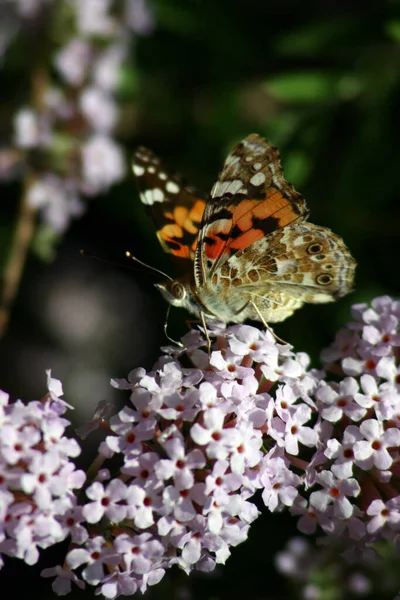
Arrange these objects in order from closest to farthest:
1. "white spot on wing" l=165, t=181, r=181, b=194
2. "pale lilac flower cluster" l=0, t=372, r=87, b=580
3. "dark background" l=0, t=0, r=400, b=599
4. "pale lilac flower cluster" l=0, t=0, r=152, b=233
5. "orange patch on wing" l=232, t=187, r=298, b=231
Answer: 1. "pale lilac flower cluster" l=0, t=372, r=87, b=580
2. "orange patch on wing" l=232, t=187, r=298, b=231
3. "white spot on wing" l=165, t=181, r=181, b=194
4. "dark background" l=0, t=0, r=400, b=599
5. "pale lilac flower cluster" l=0, t=0, r=152, b=233

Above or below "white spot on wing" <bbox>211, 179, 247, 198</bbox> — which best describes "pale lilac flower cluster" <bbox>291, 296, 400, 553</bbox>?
below

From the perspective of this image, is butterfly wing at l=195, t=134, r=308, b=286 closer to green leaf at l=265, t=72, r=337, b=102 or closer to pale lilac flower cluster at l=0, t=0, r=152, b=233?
green leaf at l=265, t=72, r=337, b=102

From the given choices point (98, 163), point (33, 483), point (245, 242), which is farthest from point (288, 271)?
point (98, 163)

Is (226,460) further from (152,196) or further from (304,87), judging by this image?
(304,87)

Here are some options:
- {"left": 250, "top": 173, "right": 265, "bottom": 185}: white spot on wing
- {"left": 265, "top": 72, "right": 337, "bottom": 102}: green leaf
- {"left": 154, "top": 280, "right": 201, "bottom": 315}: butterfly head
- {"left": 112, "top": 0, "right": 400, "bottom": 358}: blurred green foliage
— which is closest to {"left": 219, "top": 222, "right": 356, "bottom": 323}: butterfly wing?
{"left": 154, "top": 280, "right": 201, "bottom": 315}: butterfly head

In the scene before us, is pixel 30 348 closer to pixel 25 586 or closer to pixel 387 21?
pixel 25 586

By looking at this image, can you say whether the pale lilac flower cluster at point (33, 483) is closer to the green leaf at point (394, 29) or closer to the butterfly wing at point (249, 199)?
the butterfly wing at point (249, 199)
